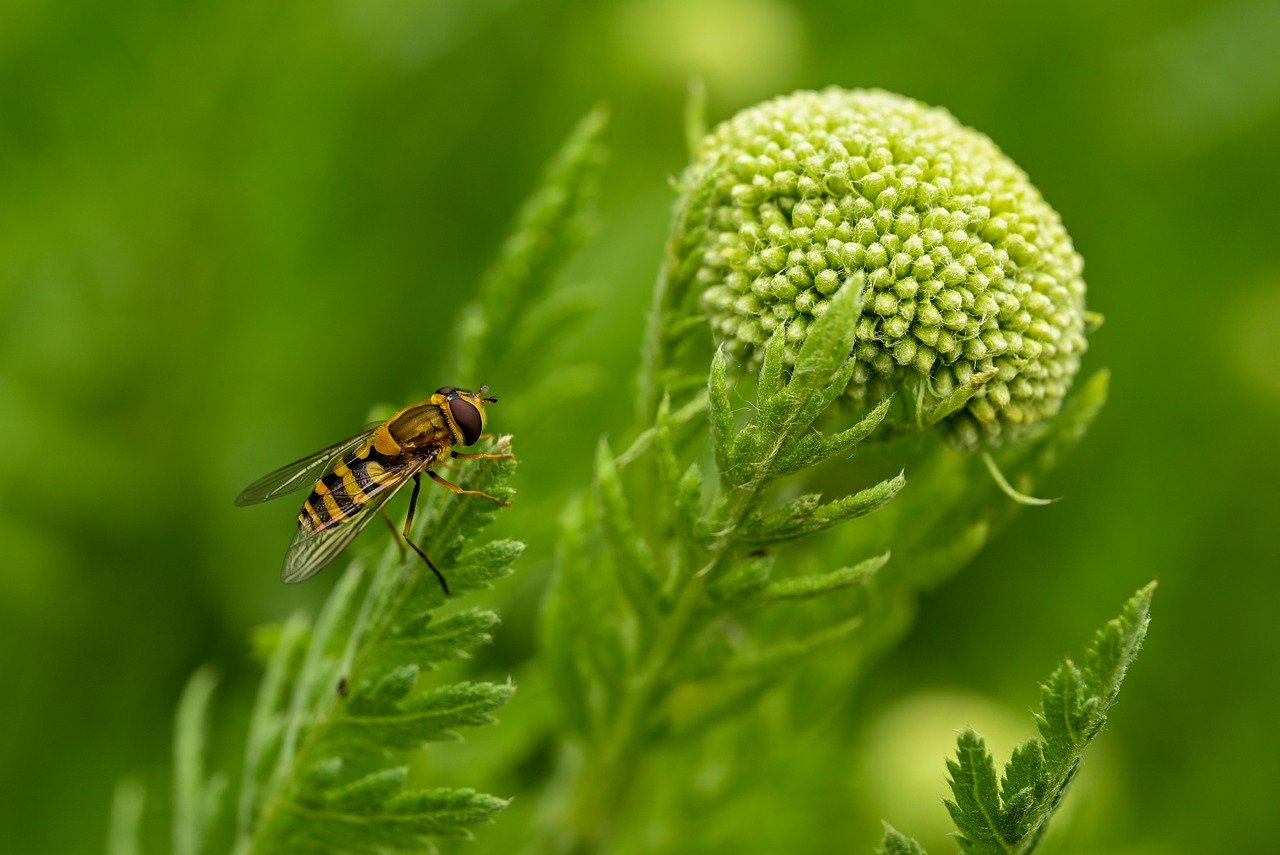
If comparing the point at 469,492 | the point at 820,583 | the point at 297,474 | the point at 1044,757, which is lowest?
the point at 1044,757

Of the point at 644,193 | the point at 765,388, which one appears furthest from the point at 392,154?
the point at 765,388

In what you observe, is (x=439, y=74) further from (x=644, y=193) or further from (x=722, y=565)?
(x=722, y=565)

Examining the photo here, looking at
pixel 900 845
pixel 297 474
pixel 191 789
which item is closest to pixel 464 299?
pixel 297 474

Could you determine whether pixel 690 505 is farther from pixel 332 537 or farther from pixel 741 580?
pixel 332 537

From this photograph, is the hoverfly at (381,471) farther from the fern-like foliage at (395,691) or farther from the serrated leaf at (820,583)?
the serrated leaf at (820,583)

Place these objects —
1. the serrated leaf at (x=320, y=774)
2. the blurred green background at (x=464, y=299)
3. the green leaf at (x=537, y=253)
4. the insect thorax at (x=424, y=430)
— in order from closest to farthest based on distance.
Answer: the serrated leaf at (x=320, y=774) → the green leaf at (x=537, y=253) → the insect thorax at (x=424, y=430) → the blurred green background at (x=464, y=299)

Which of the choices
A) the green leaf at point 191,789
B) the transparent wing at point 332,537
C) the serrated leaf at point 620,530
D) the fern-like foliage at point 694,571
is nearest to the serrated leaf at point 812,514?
the fern-like foliage at point 694,571

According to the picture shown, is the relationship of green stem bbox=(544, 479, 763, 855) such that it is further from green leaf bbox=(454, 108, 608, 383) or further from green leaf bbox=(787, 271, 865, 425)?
green leaf bbox=(454, 108, 608, 383)
